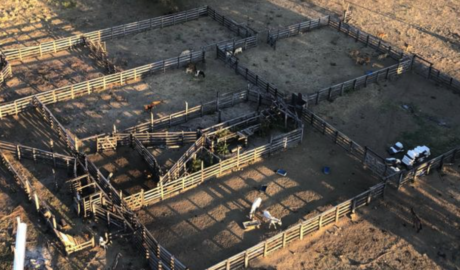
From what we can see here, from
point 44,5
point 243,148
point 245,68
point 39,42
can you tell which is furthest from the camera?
point 44,5

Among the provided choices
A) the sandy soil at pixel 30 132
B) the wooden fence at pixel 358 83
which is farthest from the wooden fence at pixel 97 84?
the wooden fence at pixel 358 83

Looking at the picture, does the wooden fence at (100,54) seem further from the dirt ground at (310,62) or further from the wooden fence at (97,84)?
the dirt ground at (310,62)

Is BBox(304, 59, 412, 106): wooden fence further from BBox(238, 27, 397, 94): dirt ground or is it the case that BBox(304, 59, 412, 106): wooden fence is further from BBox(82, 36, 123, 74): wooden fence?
BBox(82, 36, 123, 74): wooden fence

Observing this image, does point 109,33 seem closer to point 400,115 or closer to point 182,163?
point 182,163

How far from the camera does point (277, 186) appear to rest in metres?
33.1

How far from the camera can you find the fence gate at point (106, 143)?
1364 inches

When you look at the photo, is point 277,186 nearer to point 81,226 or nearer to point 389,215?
point 389,215

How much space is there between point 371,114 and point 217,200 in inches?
526

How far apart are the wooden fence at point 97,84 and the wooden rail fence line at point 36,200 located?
508cm

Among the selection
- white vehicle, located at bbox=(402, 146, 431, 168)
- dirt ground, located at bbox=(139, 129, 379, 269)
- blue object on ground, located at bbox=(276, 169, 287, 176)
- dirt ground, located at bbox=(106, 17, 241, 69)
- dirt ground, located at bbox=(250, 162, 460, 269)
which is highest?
dirt ground, located at bbox=(106, 17, 241, 69)

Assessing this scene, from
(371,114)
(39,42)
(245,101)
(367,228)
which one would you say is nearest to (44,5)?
(39,42)

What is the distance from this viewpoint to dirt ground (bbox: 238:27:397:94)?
42.7m

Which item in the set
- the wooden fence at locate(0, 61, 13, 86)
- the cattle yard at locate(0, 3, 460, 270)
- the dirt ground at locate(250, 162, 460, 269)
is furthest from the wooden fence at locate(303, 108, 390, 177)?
the wooden fence at locate(0, 61, 13, 86)

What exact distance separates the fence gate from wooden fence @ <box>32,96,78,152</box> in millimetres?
1372
